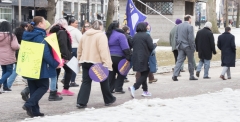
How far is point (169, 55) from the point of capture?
24219 millimetres

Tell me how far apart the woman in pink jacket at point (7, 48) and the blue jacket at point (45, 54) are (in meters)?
2.86

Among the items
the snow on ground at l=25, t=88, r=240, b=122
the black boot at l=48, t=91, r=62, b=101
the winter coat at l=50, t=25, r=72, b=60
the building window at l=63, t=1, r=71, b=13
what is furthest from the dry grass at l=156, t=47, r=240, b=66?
the building window at l=63, t=1, r=71, b=13

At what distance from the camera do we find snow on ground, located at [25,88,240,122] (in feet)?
26.1

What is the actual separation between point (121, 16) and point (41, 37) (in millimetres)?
21814

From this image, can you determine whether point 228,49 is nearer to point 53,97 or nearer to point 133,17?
point 133,17

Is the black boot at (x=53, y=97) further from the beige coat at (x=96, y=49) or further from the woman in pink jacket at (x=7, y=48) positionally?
the woman in pink jacket at (x=7, y=48)

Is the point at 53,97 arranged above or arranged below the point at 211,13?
below

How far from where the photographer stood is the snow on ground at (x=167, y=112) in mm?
7953

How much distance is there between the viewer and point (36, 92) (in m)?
8.77

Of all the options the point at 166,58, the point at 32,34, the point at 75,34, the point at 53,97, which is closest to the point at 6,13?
the point at 166,58

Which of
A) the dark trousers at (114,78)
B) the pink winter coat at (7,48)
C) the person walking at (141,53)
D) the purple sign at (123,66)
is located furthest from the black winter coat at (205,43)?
the pink winter coat at (7,48)

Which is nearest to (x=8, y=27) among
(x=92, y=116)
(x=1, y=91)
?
(x=1, y=91)

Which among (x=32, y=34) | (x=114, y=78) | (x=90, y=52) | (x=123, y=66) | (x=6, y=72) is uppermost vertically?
(x=32, y=34)

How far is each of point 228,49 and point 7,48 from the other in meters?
6.34
